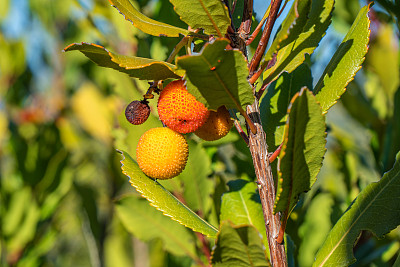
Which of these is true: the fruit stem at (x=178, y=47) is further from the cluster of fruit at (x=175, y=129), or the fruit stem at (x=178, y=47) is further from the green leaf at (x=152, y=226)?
the green leaf at (x=152, y=226)

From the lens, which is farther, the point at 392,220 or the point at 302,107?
the point at 392,220

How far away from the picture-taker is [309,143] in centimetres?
56

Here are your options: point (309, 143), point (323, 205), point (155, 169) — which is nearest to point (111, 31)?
point (323, 205)

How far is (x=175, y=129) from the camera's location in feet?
2.21

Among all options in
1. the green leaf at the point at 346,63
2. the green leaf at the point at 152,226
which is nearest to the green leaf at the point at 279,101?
the green leaf at the point at 346,63

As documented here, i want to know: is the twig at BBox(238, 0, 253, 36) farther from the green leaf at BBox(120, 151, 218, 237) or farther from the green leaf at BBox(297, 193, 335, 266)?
the green leaf at BBox(297, 193, 335, 266)

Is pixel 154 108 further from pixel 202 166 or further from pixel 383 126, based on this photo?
pixel 383 126

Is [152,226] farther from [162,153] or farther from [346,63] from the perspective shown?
[346,63]

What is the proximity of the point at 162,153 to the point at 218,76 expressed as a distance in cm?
17

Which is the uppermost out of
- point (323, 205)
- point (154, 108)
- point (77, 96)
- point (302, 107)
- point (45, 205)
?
point (302, 107)

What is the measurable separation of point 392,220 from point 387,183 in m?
0.06

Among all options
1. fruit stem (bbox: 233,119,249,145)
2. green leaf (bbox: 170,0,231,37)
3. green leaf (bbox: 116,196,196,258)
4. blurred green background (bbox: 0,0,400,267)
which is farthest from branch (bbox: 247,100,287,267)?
green leaf (bbox: 116,196,196,258)

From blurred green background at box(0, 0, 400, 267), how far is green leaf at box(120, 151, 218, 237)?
9.4 inches

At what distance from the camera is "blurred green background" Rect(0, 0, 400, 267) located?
1196 mm
